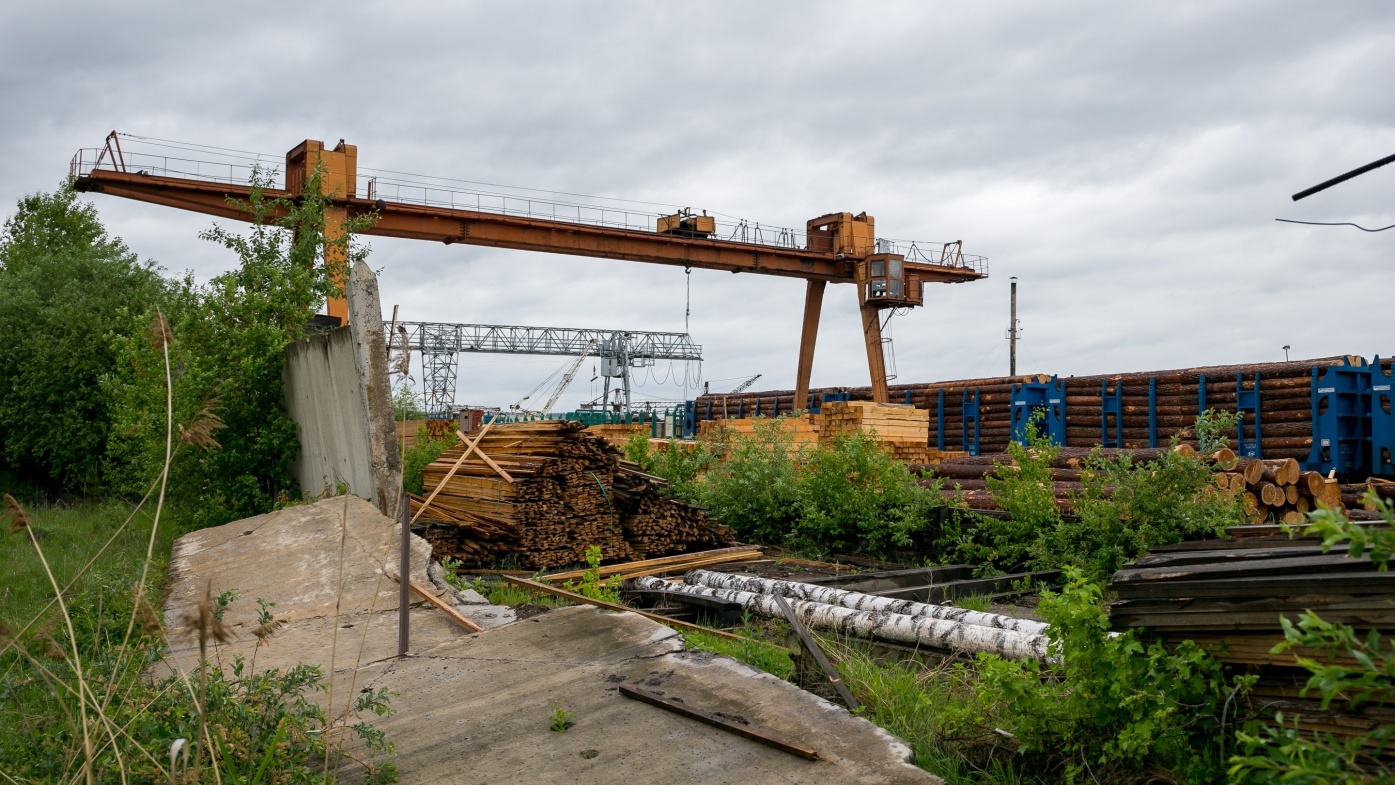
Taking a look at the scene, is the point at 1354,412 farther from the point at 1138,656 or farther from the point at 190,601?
Result: the point at 190,601

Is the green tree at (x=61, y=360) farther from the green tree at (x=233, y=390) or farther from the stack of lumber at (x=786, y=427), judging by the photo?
the stack of lumber at (x=786, y=427)

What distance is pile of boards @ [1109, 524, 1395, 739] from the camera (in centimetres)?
317

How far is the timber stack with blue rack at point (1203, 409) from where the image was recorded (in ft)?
48.8

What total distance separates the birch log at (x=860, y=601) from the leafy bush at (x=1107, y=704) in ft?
4.40

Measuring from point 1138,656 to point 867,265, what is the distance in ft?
77.8

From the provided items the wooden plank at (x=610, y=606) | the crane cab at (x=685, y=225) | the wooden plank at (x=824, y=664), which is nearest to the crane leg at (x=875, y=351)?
the crane cab at (x=685, y=225)

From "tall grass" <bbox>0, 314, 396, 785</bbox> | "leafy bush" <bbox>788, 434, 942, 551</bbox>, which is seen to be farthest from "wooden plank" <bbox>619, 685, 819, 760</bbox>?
A: "leafy bush" <bbox>788, 434, 942, 551</bbox>

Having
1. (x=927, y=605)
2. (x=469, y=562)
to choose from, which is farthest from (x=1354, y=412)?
(x=469, y=562)

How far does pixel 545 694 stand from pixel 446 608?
6.34ft

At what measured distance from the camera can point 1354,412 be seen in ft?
49.4

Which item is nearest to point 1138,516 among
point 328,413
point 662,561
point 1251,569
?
point 662,561

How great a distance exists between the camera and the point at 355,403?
8992 mm

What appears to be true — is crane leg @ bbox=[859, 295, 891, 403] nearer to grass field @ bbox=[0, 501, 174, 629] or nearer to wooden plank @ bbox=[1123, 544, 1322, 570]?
grass field @ bbox=[0, 501, 174, 629]

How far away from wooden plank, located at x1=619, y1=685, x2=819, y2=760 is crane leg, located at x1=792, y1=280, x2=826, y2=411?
2285cm
